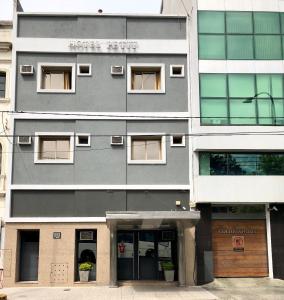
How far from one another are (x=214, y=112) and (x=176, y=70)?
9.30ft

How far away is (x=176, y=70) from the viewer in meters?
22.4

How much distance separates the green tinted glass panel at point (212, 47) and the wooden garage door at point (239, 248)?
24.8 feet

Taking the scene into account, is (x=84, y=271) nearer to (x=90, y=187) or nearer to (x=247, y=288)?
(x=90, y=187)

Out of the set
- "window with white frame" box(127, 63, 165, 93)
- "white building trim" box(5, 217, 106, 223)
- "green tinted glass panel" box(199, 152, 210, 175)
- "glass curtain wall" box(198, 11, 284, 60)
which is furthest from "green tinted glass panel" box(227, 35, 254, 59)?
"white building trim" box(5, 217, 106, 223)

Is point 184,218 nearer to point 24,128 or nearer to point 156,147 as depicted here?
point 156,147

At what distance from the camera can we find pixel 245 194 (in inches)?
811

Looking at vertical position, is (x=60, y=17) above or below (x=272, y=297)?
above

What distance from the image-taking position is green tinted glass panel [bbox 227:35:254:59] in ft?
71.9

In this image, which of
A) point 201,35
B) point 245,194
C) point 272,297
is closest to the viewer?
point 272,297

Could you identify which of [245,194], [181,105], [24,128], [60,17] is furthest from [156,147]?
[60,17]

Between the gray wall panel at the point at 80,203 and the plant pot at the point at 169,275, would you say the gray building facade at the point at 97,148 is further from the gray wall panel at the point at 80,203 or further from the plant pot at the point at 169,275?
the plant pot at the point at 169,275

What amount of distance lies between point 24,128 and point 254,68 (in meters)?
10.8

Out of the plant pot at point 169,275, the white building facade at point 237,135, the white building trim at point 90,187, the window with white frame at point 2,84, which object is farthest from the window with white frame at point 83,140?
the plant pot at point 169,275

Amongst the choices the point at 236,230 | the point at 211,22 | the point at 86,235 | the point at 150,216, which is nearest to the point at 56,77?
the point at 86,235
